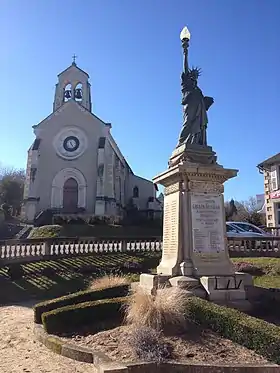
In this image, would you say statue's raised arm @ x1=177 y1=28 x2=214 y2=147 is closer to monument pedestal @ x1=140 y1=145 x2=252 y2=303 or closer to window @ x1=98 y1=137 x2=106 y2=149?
monument pedestal @ x1=140 y1=145 x2=252 y2=303

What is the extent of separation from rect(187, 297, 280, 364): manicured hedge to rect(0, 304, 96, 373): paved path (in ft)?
5.89

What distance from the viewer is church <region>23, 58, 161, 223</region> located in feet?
120

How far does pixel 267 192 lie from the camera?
2919 centimetres

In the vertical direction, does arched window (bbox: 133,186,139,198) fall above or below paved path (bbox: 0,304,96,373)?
above

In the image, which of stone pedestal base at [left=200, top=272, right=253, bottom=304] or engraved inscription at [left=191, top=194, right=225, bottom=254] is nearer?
stone pedestal base at [left=200, top=272, right=253, bottom=304]

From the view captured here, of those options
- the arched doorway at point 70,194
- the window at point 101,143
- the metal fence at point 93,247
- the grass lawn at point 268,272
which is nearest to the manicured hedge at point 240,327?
the grass lawn at point 268,272

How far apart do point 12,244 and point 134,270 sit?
16.8 feet

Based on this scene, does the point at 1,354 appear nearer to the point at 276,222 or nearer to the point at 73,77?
the point at 276,222

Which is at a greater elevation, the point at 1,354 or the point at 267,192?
the point at 267,192

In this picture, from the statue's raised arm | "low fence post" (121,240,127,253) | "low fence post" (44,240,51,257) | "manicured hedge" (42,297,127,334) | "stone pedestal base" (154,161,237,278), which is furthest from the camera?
"low fence post" (121,240,127,253)

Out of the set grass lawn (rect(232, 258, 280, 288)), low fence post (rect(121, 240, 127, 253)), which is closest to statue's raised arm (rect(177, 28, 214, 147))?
grass lawn (rect(232, 258, 280, 288))

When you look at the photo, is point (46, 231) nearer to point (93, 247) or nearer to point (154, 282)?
point (93, 247)

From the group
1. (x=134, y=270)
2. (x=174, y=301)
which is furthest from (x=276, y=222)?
(x=174, y=301)

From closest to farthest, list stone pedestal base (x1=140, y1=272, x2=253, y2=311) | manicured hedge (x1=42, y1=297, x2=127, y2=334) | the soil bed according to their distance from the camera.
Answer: the soil bed, manicured hedge (x1=42, y1=297, x2=127, y2=334), stone pedestal base (x1=140, y1=272, x2=253, y2=311)
